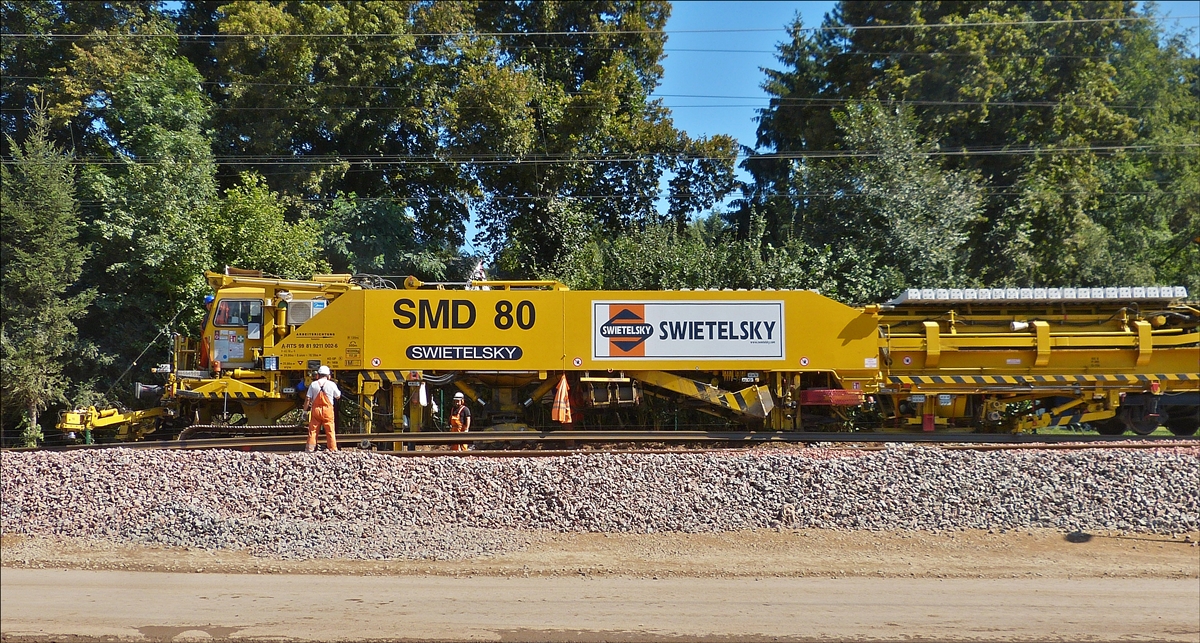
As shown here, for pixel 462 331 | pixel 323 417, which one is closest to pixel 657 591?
pixel 323 417

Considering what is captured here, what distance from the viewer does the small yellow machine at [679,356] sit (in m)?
15.2

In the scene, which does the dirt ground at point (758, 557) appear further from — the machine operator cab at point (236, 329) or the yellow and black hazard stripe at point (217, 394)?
the machine operator cab at point (236, 329)

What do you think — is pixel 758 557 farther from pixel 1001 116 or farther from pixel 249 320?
pixel 1001 116

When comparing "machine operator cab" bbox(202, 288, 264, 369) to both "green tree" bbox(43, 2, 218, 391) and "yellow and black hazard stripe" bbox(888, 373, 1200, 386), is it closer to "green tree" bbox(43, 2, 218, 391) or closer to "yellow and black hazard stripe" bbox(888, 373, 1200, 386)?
"green tree" bbox(43, 2, 218, 391)

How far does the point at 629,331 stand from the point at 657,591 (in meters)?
7.19

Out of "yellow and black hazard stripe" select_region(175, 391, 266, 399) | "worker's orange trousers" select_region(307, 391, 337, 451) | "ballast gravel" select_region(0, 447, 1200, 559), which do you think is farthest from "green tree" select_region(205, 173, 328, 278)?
"ballast gravel" select_region(0, 447, 1200, 559)

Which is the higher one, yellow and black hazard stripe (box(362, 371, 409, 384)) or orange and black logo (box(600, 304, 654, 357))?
orange and black logo (box(600, 304, 654, 357))

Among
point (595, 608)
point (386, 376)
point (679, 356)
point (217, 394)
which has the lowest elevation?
point (595, 608)

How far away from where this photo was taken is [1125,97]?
3403cm

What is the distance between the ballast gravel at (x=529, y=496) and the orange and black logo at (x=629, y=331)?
370 centimetres

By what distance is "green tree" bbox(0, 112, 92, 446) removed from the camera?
1516cm

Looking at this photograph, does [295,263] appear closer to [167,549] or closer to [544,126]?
[544,126]

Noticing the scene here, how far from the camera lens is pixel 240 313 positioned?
1573cm

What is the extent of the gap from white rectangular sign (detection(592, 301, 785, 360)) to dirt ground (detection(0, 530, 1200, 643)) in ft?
17.3
